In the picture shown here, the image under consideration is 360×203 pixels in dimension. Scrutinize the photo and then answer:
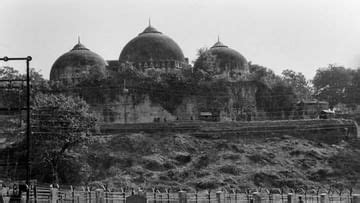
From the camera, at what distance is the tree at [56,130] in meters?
37.7

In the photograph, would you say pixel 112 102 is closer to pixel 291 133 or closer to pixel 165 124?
pixel 165 124

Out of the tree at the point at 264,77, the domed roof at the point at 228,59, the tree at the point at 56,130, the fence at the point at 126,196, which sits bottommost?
the fence at the point at 126,196

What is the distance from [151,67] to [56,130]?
16.3 meters

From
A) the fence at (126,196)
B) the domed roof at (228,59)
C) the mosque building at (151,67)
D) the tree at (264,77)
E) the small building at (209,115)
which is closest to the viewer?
the fence at (126,196)

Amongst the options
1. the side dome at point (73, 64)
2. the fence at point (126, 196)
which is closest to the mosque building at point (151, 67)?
the side dome at point (73, 64)

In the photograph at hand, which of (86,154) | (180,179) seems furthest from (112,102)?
(180,179)

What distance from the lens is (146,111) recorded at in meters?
48.7

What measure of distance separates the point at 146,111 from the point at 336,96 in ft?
72.9

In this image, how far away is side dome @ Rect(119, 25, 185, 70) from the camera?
5375 cm

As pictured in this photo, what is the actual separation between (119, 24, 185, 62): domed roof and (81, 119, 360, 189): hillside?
991 centimetres

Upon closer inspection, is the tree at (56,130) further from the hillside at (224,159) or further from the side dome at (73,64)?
the side dome at (73,64)

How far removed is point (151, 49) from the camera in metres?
54.1

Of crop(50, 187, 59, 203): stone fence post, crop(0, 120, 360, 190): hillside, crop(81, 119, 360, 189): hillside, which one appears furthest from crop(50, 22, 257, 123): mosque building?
crop(50, 187, 59, 203): stone fence post

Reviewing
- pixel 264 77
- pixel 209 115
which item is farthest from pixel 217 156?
pixel 264 77
